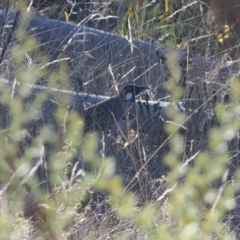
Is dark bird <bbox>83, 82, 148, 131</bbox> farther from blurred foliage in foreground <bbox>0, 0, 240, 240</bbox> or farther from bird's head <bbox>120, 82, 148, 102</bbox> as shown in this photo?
blurred foliage in foreground <bbox>0, 0, 240, 240</bbox>

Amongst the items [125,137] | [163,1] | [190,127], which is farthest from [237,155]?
[163,1]

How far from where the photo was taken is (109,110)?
3.96 metres

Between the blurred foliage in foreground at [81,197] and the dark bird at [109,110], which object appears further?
the dark bird at [109,110]

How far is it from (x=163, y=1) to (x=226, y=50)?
1.16 meters

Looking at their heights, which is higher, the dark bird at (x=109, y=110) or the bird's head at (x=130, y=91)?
the bird's head at (x=130, y=91)

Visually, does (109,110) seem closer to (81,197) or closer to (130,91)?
(130,91)

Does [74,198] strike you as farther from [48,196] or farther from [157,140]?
[157,140]

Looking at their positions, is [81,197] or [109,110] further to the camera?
[109,110]

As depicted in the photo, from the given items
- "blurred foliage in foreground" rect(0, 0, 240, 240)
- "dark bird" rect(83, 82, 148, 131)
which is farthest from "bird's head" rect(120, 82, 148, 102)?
"blurred foliage in foreground" rect(0, 0, 240, 240)

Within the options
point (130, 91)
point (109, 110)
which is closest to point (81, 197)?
point (109, 110)

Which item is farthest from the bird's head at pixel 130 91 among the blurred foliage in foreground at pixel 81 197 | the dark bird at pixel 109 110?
the blurred foliage in foreground at pixel 81 197

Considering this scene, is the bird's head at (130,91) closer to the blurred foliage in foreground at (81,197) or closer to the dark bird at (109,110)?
the dark bird at (109,110)

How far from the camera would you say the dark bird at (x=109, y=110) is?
3918mm

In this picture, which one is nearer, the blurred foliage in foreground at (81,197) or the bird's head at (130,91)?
the blurred foliage in foreground at (81,197)
